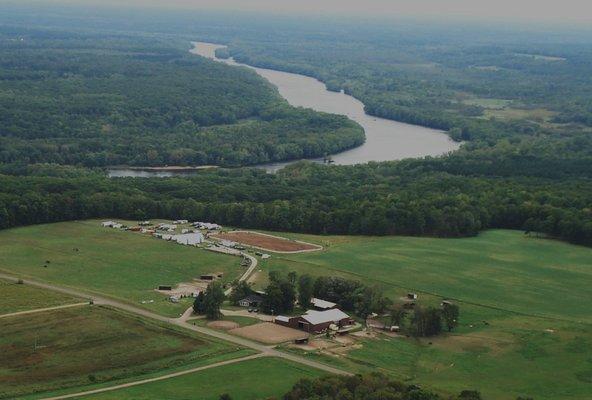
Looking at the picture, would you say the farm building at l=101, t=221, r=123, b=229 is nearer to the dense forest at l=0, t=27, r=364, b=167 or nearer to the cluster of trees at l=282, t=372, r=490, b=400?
the dense forest at l=0, t=27, r=364, b=167

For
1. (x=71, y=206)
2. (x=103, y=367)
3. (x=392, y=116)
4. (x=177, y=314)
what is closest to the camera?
(x=103, y=367)

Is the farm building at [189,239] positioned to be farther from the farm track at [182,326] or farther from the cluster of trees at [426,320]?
the cluster of trees at [426,320]

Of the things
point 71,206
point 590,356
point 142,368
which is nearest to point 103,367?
point 142,368

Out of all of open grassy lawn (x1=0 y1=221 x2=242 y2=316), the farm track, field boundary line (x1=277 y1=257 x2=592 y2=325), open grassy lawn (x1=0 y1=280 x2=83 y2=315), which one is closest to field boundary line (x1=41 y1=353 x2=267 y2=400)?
the farm track

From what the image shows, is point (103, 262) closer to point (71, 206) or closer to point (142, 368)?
point (71, 206)

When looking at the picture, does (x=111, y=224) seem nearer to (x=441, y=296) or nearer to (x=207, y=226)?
(x=207, y=226)

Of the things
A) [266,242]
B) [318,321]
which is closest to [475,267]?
[266,242]
